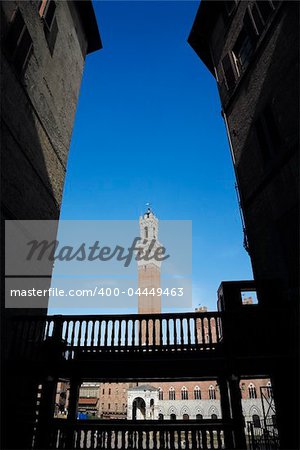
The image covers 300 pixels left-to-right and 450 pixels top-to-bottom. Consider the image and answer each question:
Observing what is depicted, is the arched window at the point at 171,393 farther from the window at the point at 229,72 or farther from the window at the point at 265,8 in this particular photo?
the window at the point at 265,8

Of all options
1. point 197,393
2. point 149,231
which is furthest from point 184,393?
point 149,231

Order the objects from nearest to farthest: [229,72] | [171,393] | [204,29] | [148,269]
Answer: [229,72] < [204,29] < [171,393] < [148,269]

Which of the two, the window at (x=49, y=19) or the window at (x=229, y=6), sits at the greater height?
the window at (x=229, y=6)

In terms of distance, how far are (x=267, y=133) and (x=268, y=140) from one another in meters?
0.26

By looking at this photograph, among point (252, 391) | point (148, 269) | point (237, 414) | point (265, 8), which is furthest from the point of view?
point (148, 269)

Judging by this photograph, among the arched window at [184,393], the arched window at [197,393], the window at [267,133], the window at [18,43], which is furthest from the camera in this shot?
the arched window at [184,393]

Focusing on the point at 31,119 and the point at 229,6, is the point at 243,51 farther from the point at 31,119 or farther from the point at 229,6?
the point at 31,119

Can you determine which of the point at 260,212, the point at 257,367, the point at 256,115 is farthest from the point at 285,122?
the point at 257,367

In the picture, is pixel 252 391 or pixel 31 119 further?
pixel 252 391

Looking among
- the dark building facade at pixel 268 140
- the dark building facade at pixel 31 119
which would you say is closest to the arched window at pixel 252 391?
the dark building facade at pixel 268 140

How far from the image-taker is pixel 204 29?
580 inches

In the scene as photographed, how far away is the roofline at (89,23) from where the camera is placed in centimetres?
1499

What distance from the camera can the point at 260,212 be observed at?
393 inches

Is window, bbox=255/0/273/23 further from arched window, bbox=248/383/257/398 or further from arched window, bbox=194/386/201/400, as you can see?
arched window, bbox=194/386/201/400
